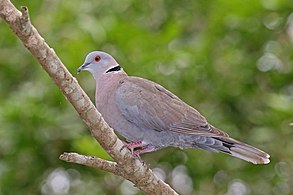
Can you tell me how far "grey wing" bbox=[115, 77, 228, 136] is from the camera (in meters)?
3.77

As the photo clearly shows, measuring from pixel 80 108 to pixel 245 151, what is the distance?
971mm

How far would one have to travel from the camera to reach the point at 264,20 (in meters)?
5.34

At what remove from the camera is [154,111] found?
381 cm

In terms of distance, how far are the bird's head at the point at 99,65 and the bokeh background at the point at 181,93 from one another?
0.76 metres

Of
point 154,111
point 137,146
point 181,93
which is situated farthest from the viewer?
point 181,93

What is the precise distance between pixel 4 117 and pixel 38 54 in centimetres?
198

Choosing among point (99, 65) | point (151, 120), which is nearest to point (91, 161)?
point (151, 120)

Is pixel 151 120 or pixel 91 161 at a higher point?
pixel 151 120

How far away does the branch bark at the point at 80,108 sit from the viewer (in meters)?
2.80

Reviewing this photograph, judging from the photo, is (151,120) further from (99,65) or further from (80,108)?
(80,108)

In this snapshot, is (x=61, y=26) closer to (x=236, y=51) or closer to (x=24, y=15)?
(x=236, y=51)

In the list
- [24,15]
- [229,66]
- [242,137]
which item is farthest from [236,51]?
[24,15]

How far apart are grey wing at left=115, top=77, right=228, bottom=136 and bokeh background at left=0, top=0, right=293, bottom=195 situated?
1.09 metres

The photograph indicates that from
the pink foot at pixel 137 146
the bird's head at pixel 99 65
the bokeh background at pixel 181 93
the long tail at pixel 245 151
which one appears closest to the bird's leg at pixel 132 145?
the pink foot at pixel 137 146
